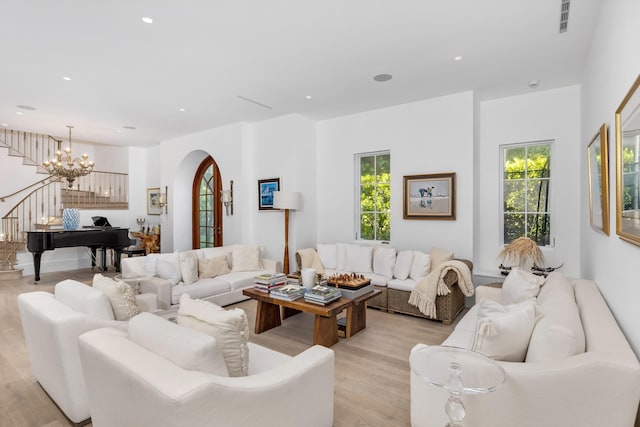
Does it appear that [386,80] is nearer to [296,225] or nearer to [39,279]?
[296,225]

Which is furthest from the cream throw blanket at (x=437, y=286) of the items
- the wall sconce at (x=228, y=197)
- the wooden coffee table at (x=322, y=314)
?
the wall sconce at (x=228, y=197)

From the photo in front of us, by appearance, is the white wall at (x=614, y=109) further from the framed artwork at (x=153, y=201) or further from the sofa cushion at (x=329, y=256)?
the framed artwork at (x=153, y=201)

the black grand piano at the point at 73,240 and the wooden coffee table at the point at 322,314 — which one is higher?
the black grand piano at the point at 73,240

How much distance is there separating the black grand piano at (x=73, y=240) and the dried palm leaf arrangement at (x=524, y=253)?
6675 millimetres

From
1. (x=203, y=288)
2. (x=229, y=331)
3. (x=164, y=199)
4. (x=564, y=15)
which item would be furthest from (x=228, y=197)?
(x=564, y=15)

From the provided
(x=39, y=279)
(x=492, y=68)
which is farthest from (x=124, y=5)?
(x=39, y=279)

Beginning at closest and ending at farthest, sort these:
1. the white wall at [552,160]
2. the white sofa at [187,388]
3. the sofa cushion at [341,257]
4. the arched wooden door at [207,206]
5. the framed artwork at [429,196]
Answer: the white sofa at [187,388], the white wall at [552,160], the framed artwork at [429,196], the sofa cushion at [341,257], the arched wooden door at [207,206]

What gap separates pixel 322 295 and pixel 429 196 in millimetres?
2450

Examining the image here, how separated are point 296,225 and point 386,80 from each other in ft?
8.80

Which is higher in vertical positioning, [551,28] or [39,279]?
[551,28]

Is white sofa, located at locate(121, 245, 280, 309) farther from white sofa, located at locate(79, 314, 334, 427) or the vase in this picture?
the vase

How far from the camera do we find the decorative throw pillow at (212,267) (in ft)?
15.2

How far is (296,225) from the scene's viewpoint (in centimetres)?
564

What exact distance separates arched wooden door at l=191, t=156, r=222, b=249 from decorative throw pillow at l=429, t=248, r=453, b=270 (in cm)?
441
